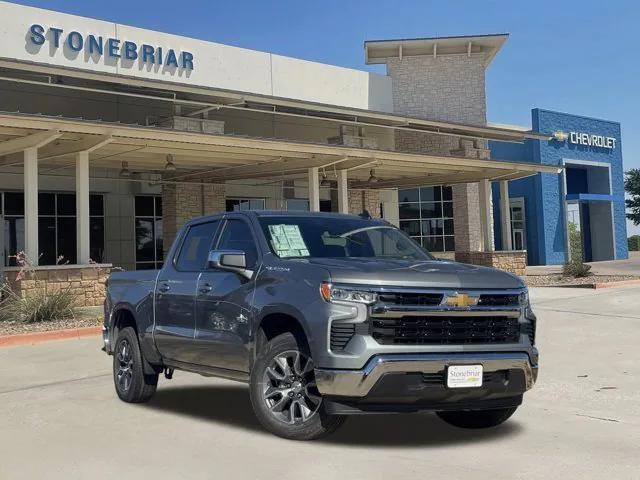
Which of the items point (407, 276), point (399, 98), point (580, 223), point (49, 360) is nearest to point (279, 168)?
point (399, 98)

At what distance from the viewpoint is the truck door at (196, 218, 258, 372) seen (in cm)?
631

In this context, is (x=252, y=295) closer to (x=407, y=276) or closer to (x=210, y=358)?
(x=210, y=358)

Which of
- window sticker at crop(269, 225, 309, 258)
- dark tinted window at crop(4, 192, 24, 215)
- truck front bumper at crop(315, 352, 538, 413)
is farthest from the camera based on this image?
dark tinted window at crop(4, 192, 24, 215)

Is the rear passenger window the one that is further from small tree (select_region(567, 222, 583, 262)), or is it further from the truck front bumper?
small tree (select_region(567, 222, 583, 262))

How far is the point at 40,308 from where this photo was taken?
1470 cm

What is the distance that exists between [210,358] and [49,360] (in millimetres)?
5321

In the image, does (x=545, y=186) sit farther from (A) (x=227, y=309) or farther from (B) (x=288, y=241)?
(A) (x=227, y=309)

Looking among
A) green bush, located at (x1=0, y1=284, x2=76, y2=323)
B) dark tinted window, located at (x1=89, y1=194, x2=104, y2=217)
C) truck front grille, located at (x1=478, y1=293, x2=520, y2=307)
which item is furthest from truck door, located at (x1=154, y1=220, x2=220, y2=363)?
dark tinted window, located at (x1=89, y1=194, x2=104, y2=217)

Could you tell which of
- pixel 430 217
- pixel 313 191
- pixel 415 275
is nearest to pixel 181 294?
pixel 415 275

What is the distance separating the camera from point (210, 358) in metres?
6.73

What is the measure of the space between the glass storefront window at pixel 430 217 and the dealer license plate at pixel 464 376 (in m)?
32.8

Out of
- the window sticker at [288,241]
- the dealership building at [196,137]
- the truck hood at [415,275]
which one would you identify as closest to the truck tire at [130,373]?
the window sticker at [288,241]

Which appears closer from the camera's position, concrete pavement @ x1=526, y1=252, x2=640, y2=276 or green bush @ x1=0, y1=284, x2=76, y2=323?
green bush @ x1=0, y1=284, x2=76, y2=323

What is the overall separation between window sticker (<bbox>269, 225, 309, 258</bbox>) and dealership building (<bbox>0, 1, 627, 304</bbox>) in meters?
10.3
